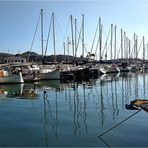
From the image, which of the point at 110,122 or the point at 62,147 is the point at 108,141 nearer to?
the point at 62,147

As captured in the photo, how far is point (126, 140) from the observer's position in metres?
15.9

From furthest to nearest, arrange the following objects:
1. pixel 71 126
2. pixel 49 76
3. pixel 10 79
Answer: pixel 49 76
pixel 10 79
pixel 71 126

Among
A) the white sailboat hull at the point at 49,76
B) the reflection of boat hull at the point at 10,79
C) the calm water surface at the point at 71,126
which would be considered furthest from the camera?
the white sailboat hull at the point at 49,76

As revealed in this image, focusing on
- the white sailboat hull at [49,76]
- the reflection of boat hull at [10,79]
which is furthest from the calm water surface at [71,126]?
the white sailboat hull at [49,76]

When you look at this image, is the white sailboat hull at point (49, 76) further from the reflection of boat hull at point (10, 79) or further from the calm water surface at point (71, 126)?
the calm water surface at point (71, 126)

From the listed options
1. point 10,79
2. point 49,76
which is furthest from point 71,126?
point 49,76

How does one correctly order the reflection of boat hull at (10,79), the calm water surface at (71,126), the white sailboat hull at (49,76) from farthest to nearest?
the white sailboat hull at (49,76)
the reflection of boat hull at (10,79)
the calm water surface at (71,126)

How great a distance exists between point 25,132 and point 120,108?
992 centimetres

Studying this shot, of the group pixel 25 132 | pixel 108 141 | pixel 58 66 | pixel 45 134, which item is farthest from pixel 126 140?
pixel 58 66

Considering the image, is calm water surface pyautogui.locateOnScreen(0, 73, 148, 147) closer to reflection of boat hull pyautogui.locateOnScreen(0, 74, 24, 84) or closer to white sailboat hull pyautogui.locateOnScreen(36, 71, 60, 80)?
reflection of boat hull pyautogui.locateOnScreen(0, 74, 24, 84)

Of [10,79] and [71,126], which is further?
[10,79]

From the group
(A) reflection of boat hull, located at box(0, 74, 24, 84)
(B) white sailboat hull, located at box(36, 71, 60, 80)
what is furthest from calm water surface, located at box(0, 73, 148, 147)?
(B) white sailboat hull, located at box(36, 71, 60, 80)

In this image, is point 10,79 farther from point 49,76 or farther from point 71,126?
point 71,126

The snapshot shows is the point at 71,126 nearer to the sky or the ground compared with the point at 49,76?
nearer to the ground
